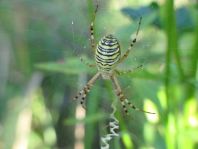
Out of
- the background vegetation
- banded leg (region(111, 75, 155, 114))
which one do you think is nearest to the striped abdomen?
the background vegetation

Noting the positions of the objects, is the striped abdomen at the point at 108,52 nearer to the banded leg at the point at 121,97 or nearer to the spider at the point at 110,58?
the spider at the point at 110,58

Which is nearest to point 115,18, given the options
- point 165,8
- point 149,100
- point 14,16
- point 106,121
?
point 106,121

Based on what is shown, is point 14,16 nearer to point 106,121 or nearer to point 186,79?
point 106,121

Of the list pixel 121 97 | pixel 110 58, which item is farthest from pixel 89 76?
pixel 110 58

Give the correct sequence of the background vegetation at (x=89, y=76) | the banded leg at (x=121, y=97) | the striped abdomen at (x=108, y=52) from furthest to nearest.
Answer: the banded leg at (x=121, y=97) → the background vegetation at (x=89, y=76) → the striped abdomen at (x=108, y=52)

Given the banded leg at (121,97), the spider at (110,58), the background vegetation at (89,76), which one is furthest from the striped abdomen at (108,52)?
the banded leg at (121,97)

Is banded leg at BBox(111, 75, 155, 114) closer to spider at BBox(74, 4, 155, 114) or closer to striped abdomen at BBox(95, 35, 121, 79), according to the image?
spider at BBox(74, 4, 155, 114)
